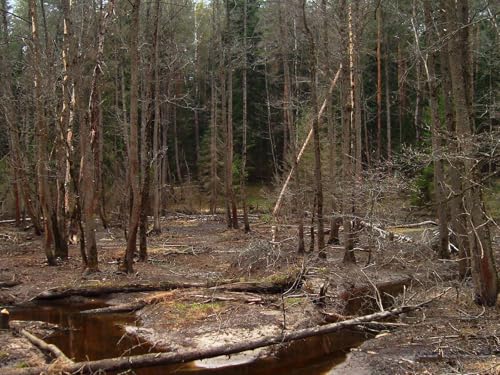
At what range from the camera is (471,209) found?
966cm

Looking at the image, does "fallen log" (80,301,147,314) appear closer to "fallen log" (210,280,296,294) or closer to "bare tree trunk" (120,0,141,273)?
"fallen log" (210,280,296,294)

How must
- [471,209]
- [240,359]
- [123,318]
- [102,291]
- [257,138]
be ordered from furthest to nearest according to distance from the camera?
[257,138], [102,291], [123,318], [471,209], [240,359]

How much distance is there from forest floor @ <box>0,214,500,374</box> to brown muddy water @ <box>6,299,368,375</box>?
223 millimetres

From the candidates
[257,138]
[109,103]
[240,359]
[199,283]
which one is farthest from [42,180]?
[257,138]

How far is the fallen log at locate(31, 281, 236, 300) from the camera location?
39.9ft

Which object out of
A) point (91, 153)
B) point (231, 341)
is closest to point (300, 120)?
point (91, 153)

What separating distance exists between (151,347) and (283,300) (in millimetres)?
2404

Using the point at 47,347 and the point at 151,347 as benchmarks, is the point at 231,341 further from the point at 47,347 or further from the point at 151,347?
the point at 47,347

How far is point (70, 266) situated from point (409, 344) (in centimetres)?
1071

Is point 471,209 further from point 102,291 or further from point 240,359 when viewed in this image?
point 102,291

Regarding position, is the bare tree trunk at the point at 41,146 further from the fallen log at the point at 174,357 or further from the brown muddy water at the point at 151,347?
the fallen log at the point at 174,357

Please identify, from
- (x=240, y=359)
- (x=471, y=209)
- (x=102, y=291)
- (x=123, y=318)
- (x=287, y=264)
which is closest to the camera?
(x=240, y=359)

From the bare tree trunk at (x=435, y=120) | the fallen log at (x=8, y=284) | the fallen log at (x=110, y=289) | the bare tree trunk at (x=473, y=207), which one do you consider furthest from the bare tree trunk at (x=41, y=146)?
the bare tree trunk at (x=473, y=207)

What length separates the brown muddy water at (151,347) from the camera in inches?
318
